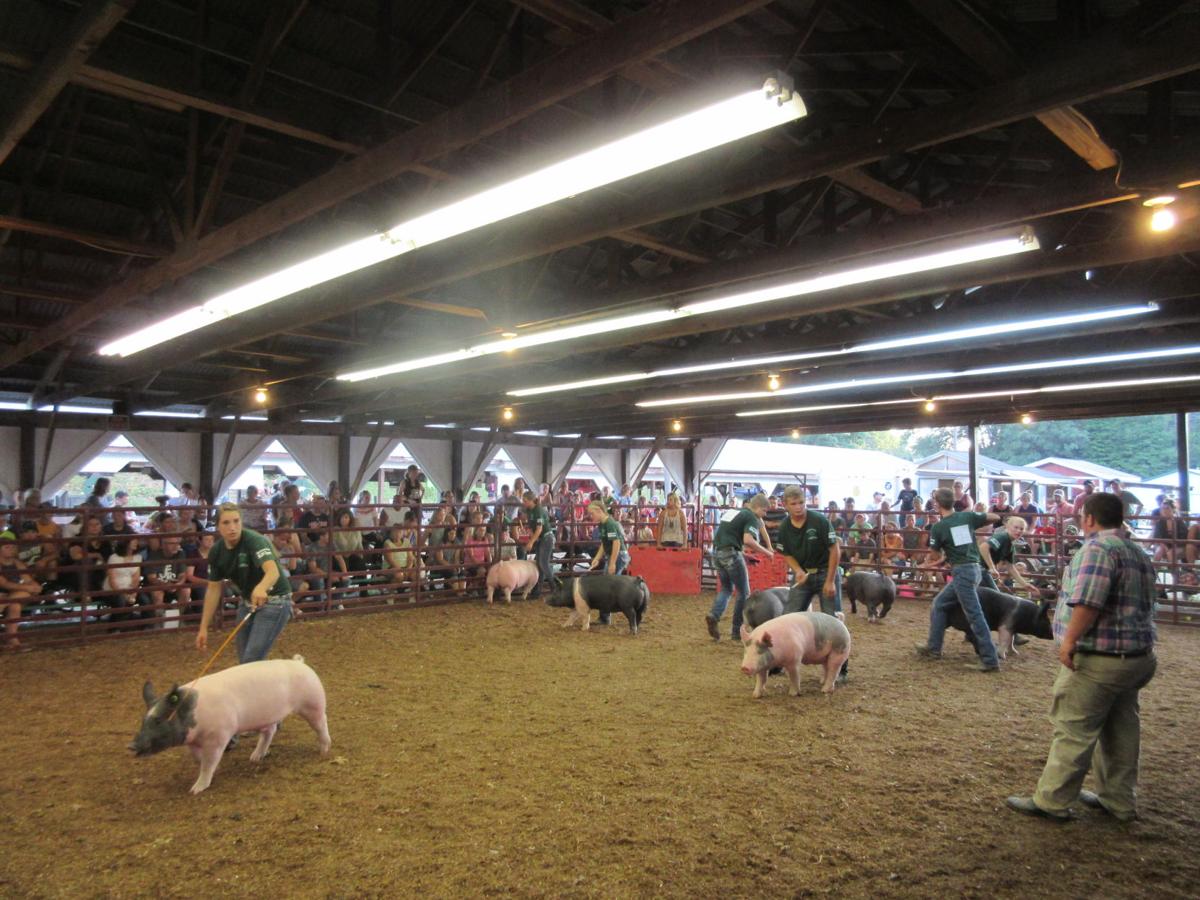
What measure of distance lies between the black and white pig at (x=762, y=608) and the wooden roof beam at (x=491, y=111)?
5749mm

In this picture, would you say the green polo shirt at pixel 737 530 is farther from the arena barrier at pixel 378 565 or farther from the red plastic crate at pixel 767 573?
the red plastic crate at pixel 767 573

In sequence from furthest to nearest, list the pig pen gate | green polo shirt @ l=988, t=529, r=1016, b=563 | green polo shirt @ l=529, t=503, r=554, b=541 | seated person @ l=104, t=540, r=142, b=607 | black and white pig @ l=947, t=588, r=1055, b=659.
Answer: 1. green polo shirt @ l=529, t=503, r=554, b=541
2. seated person @ l=104, t=540, r=142, b=607
3. green polo shirt @ l=988, t=529, r=1016, b=563
4. black and white pig @ l=947, t=588, r=1055, b=659
5. the pig pen gate

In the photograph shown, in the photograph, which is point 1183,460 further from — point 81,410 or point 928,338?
point 81,410

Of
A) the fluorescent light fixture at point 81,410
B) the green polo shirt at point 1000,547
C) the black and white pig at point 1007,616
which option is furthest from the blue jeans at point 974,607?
the fluorescent light fixture at point 81,410

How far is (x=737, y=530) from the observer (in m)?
8.62

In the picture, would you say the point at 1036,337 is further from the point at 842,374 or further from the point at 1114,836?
the point at 1114,836

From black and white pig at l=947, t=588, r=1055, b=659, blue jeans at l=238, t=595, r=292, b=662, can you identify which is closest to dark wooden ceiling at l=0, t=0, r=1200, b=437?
blue jeans at l=238, t=595, r=292, b=662

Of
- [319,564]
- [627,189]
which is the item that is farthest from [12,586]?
[627,189]

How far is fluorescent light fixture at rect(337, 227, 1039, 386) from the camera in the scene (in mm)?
5059

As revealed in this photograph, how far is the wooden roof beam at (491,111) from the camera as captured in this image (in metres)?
2.93

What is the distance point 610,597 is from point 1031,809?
593cm

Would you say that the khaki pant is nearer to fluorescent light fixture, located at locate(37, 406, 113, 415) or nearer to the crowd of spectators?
the crowd of spectators

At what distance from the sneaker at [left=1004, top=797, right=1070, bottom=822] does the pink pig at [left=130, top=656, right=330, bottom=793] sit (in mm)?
4264

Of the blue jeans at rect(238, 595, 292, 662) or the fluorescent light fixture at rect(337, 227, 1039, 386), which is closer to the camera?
the fluorescent light fixture at rect(337, 227, 1039, 386)
